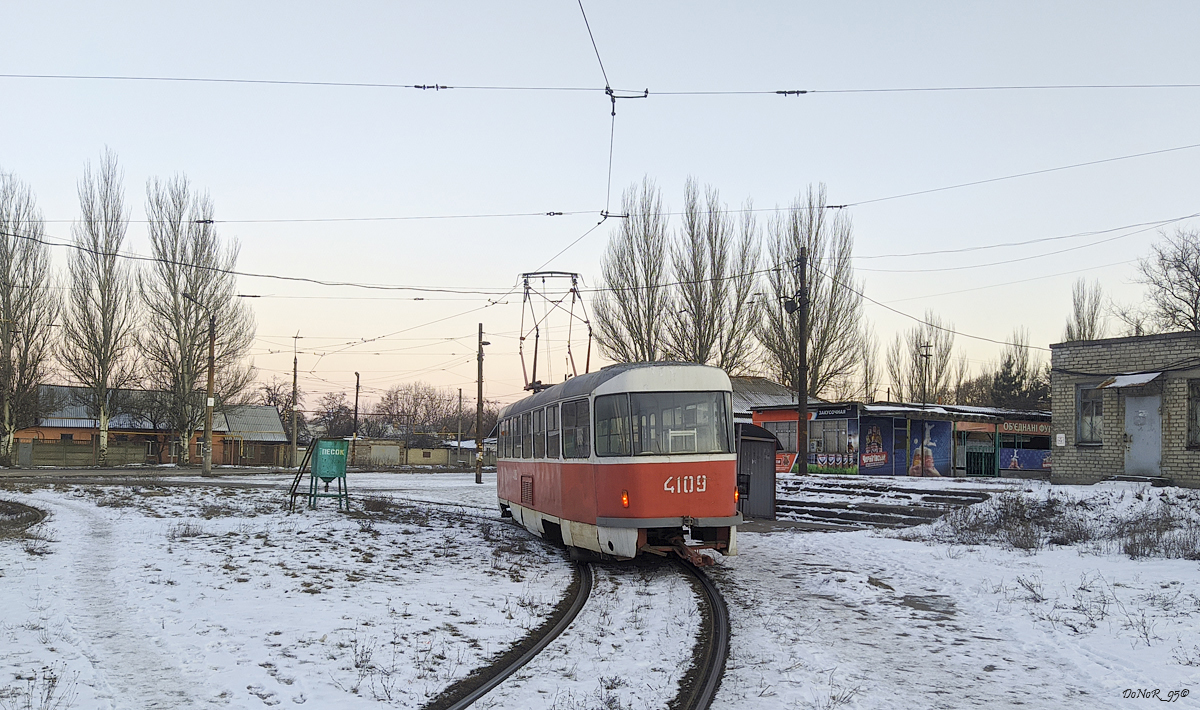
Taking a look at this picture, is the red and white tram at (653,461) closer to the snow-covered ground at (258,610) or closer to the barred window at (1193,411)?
the snow-covered ground at (258,610)

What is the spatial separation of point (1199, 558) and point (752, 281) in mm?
28171

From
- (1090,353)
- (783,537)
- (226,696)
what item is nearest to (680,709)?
(226,696)

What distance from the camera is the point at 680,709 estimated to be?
5730mm

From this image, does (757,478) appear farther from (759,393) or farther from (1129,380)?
(759,393)

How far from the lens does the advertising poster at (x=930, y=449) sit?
35.1m

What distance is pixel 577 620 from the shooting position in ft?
28.5

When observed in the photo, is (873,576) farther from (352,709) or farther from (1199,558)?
(352,709)

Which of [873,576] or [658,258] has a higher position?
[658,258]

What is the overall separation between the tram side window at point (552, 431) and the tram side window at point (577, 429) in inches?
19.5

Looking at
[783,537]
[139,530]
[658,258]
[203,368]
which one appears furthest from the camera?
[203,368]

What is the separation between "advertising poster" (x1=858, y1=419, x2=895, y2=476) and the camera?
34.0 metres

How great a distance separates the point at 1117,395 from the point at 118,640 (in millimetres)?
22115

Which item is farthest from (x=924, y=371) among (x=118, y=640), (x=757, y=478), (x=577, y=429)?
(x=118, y=640)

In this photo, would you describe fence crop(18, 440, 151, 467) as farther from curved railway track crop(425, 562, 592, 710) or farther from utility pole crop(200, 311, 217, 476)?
curved railway track crop(425, 562, 592, 710)
